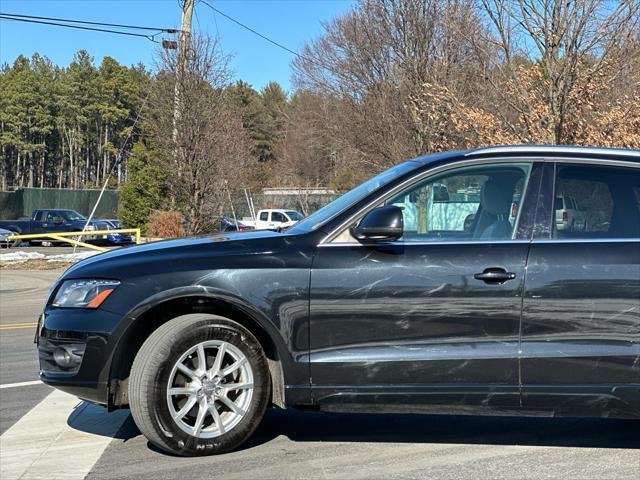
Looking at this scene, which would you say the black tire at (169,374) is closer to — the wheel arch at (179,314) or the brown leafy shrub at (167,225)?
the wheel arch at (179,314)

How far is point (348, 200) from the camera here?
4.75 metres

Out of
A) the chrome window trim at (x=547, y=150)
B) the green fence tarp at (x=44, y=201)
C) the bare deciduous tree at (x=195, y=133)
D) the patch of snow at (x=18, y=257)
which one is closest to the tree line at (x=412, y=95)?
the bare deciduous tree at (x=195, y=133)

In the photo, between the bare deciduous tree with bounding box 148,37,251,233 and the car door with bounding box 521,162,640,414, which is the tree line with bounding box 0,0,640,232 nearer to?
the bare deciduous tree with bounding box 148,37,251,233

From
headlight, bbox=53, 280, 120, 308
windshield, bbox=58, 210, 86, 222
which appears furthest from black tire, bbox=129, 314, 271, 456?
windshield, bbox=58, 210, 86, 222

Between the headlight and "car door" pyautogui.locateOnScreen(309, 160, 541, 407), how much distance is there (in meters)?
1.18

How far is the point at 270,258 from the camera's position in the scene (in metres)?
4.36

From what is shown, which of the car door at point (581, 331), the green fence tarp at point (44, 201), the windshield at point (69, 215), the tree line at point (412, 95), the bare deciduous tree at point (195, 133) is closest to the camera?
the car door at point (581, 331)

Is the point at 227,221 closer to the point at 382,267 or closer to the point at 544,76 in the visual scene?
the point at 544,76

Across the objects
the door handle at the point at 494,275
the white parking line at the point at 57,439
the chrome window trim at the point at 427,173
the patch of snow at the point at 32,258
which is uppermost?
the chrome window trim at the point at 427,173

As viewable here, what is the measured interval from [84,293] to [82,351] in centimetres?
34

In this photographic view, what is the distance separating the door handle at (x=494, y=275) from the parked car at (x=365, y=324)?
1 centimetres

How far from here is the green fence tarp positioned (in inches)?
2064

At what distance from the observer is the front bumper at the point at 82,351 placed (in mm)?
4312

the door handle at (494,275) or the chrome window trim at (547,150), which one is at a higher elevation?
the chrome window trim at (547,150)
